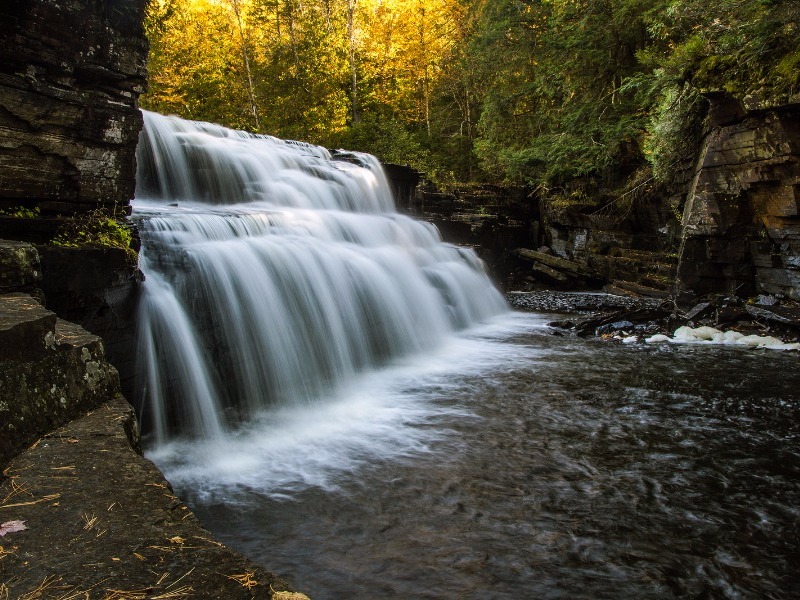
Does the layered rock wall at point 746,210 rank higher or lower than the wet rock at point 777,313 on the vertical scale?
higher

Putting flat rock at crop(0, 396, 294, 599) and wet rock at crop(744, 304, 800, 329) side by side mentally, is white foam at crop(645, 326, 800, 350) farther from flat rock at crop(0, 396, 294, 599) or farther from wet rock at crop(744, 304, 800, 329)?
flat rock at crop(0, 396, 294, 599)

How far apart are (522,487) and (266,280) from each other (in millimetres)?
4697

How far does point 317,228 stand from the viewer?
10266 millimetres

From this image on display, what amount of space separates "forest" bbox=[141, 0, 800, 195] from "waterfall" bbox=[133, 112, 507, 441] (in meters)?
2.77

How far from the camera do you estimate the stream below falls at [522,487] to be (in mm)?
3059

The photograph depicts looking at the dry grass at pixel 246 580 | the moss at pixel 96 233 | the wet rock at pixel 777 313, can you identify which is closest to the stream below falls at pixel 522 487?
the dry grass at pixel 246 580

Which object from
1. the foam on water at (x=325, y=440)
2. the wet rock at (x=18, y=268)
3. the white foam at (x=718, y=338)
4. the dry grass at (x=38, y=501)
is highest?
the wet rock at (x=18, y=268)

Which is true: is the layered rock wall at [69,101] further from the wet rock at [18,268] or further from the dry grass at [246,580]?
the dry grass at [246,580]

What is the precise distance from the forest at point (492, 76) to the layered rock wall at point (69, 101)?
1.09m

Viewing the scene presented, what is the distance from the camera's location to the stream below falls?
10.0 ft

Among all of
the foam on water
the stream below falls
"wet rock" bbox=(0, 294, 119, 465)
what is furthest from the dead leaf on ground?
the foam on water

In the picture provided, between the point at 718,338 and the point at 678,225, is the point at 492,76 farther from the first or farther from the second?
the point at 718,338

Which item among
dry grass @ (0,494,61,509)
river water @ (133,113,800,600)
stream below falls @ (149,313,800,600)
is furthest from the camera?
river water @ (133,113,800,600)

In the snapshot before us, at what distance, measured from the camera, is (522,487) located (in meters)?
4.08
